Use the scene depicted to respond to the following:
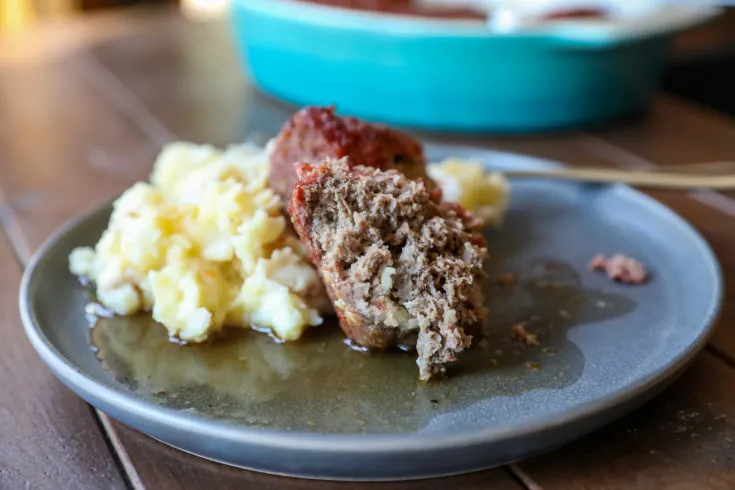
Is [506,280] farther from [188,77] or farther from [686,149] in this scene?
[188,77]

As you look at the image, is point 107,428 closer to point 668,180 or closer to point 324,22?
point 668,180

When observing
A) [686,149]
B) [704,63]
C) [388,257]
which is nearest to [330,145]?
[388,257]

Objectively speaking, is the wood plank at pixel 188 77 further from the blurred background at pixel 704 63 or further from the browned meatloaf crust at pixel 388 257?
the browned meatloaf crust at pixel 388 257

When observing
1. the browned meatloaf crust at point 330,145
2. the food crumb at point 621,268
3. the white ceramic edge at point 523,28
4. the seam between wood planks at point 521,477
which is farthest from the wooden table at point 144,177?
the browned meatloaf crust at point 330,145

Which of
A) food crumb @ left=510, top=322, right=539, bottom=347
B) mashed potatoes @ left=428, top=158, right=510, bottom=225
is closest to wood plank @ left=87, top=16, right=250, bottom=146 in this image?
mashed potatoes @ left=428, top=158, right=510, bottom=225

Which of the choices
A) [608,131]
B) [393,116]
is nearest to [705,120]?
[608,131]

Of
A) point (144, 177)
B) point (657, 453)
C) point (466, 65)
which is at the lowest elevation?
point (144, 177)
